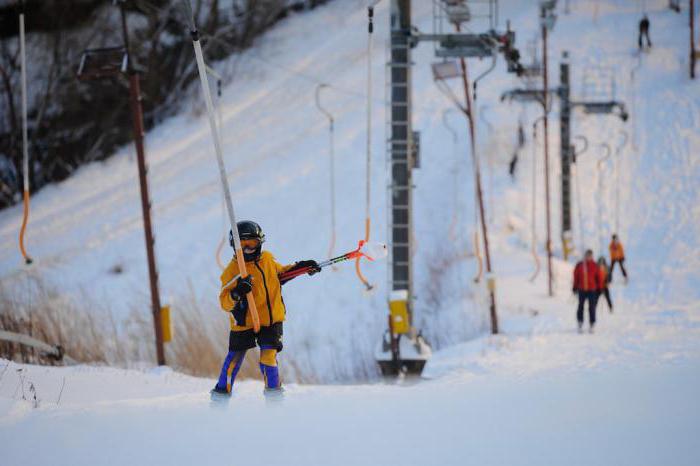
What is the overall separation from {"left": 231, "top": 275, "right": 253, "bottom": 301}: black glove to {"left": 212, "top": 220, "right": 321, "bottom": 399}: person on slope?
5.5 inches

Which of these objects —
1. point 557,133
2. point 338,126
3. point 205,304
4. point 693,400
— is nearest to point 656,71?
point 557,133

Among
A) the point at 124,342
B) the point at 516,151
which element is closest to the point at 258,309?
the point at 124,342

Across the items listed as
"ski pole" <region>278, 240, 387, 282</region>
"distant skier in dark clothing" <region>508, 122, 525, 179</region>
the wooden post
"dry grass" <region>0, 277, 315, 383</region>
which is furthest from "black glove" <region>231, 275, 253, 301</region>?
"distant skier in dark clothing" <region>508, 122, 525, 179</region>

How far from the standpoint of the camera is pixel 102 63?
41.7ft

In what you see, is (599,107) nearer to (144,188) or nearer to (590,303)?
(590,303)

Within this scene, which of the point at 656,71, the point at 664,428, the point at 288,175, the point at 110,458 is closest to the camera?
the point at 110,458

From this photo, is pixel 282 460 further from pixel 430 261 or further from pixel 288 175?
pixel 288 175

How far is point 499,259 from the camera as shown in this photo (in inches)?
915

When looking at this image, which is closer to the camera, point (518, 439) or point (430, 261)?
point (518, 439)

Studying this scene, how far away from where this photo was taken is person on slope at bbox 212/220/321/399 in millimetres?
6844

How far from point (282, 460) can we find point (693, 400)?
127 inches

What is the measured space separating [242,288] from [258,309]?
1.41 feet

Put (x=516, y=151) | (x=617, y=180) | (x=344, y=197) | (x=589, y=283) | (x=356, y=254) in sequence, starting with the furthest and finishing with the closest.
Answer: (x=617, y=180), (x=516, y=151), (x=344, y=197), (x=589, y=283), (x=356, y=254)

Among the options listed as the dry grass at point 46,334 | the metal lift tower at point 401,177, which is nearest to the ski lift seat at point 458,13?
the metal lift tower at point 401,177
